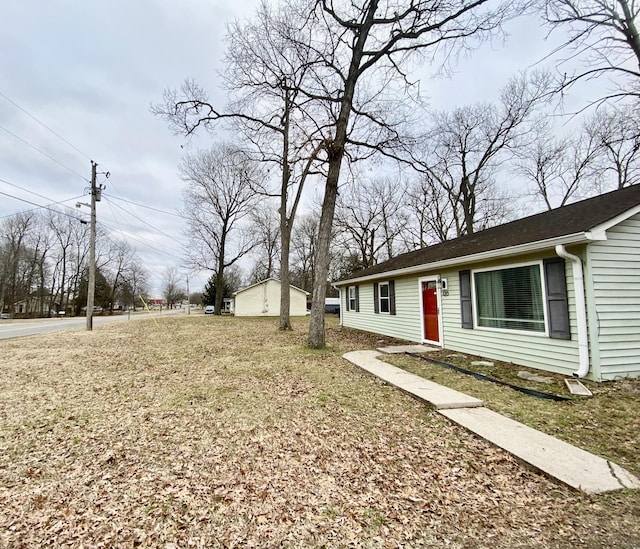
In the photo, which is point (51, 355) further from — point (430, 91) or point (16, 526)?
point (430, 91)

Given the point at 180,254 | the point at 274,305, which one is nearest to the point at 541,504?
the point at 274,305

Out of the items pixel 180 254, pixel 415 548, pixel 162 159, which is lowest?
pixel 415 548

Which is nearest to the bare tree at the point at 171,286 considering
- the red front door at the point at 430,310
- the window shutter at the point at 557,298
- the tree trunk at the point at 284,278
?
the tree trunk at the point at 284,278

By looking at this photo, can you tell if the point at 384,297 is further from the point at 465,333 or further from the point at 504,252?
the point at 504,252

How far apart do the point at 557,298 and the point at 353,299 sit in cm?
1053

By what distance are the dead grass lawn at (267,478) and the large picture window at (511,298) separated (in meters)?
3.57

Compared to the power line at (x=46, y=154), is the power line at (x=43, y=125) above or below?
above

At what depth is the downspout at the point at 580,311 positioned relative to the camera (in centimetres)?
537

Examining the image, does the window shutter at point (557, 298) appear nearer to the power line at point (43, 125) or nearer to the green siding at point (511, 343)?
the green siding at point (511, 343)

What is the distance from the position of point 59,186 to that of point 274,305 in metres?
18.7

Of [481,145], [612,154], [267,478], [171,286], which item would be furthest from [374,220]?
[171,286]

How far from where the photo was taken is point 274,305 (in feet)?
101

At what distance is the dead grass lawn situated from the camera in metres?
2.16

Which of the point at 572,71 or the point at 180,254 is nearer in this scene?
the point at 572,71
